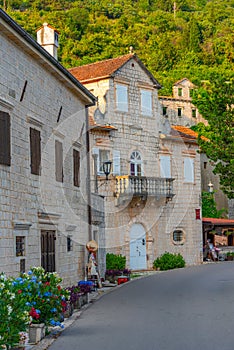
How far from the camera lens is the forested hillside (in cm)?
8362

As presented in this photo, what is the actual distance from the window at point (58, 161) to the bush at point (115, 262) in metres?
12.5

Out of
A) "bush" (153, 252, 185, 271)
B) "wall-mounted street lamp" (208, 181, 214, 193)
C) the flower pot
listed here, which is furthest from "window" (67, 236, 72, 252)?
"wall-mounted street lamp" (208, 181, 214, 193)

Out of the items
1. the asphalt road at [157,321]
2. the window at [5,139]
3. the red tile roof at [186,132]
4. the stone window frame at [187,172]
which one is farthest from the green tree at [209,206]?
the window at [5,139]

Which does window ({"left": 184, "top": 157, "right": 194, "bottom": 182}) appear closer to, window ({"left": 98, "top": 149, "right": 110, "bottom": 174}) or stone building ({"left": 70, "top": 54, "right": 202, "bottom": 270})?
stone building ({"left": 70, "top": 54, "right": 202, "bottom": 270})

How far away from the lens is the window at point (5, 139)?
1509 cm

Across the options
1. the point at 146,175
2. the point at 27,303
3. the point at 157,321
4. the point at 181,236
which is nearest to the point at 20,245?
the point at 157,321

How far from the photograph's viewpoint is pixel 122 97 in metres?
35.4

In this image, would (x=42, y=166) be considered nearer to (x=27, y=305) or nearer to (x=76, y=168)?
(x=76, y=168)

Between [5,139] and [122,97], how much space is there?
20597 mm

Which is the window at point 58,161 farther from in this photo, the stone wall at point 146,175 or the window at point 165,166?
the window at point 165,166

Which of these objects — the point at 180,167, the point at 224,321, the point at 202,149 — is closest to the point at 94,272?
the point at 224,321

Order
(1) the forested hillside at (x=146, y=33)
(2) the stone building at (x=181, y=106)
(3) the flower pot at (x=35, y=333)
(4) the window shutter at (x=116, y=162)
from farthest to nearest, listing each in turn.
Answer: (1) the forested hillside at (x=146, y=33) → (2) the stone building at (x=181, y=106) → (4) the window shutter at (x=116, y=162) → (3) the flower pot at (x=35, y=333)

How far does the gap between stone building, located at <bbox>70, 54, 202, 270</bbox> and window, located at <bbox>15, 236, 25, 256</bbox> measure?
1619 centimetres

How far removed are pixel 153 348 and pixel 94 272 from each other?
12.9 meters
